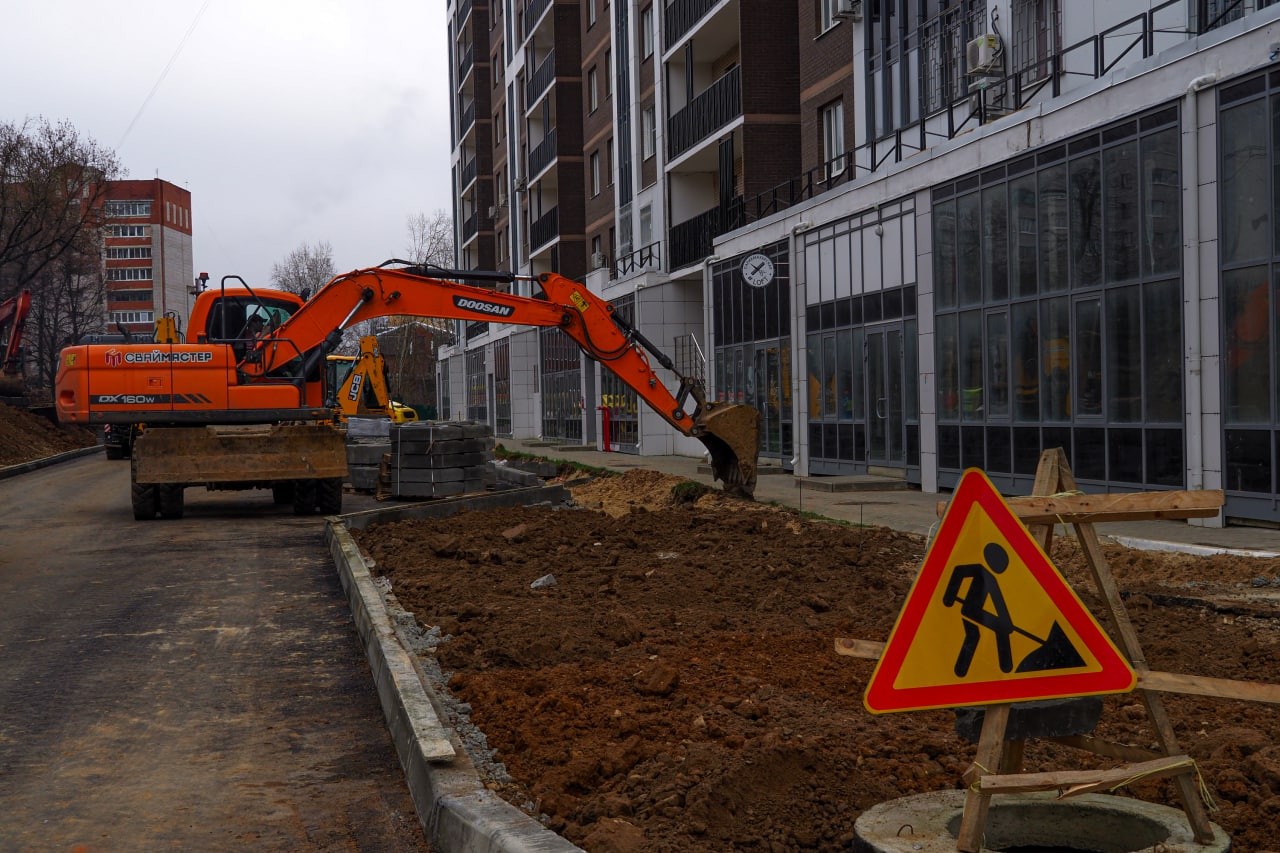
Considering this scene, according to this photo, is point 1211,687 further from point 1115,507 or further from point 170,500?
point 170,500

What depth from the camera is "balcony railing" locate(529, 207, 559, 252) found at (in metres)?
48.6

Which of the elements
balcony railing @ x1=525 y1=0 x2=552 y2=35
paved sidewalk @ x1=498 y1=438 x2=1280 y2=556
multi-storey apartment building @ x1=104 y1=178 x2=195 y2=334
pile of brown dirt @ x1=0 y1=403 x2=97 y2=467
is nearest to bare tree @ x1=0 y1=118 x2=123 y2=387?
pile of brown dirt @ x1=0 y1=403 x2=97 y2=467

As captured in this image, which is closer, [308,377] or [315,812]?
[315,812]

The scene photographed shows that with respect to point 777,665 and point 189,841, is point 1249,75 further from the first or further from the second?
point 189,841

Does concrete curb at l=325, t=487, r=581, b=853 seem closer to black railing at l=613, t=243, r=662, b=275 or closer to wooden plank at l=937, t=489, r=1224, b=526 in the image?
wooden plank at l=937, t=489, r=1224, b=526

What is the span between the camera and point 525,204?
5416 centimetres

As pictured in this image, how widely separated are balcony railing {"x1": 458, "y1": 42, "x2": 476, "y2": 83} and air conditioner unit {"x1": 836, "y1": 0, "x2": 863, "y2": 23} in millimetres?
42145

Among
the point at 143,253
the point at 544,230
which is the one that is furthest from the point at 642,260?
the point at 143,253

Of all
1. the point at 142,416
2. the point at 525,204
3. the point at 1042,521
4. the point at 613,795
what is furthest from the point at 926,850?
the point at 525,204

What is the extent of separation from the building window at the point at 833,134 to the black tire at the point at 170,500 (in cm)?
1355

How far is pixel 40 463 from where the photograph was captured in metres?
35.5

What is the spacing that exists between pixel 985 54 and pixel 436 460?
1006 centimetres

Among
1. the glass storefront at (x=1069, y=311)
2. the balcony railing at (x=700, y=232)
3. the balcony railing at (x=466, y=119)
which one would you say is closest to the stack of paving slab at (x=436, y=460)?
the glass storefront at (x=1069, y=311)

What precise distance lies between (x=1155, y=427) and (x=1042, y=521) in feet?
37.9
